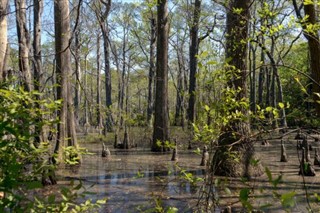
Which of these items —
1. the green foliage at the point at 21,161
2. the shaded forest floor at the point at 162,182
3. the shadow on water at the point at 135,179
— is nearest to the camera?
the green foliage at the point at 21,161

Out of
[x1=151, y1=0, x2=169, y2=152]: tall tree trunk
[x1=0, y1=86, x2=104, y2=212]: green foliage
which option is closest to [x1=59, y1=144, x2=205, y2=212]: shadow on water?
[x1=151, y1=0, x2=169, y2=152]: tall tree trunk

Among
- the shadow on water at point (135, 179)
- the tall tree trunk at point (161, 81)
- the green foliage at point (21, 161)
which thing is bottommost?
the shadow on water at point (135, 179)

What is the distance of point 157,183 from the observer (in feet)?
23.5

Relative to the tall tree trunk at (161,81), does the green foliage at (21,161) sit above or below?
below

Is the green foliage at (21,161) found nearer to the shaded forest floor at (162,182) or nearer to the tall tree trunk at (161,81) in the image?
the shaded forest floor at (162,182)

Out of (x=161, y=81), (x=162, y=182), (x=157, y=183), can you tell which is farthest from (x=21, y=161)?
(x=161, y=81)

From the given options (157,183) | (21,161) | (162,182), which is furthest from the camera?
(157,183)

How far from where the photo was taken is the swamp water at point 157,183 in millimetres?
5307

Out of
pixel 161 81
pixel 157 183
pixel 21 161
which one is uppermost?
pixel 161 81

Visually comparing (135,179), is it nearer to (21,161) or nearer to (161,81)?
(161,81)

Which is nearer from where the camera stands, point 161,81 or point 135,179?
point 135,179

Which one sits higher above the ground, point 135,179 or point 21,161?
point 21,161

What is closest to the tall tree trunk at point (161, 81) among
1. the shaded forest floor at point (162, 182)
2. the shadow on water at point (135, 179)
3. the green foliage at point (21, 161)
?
the shaded forest floor at point (162, 182)

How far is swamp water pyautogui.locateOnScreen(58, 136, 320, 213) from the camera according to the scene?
A: 17.4 ft
